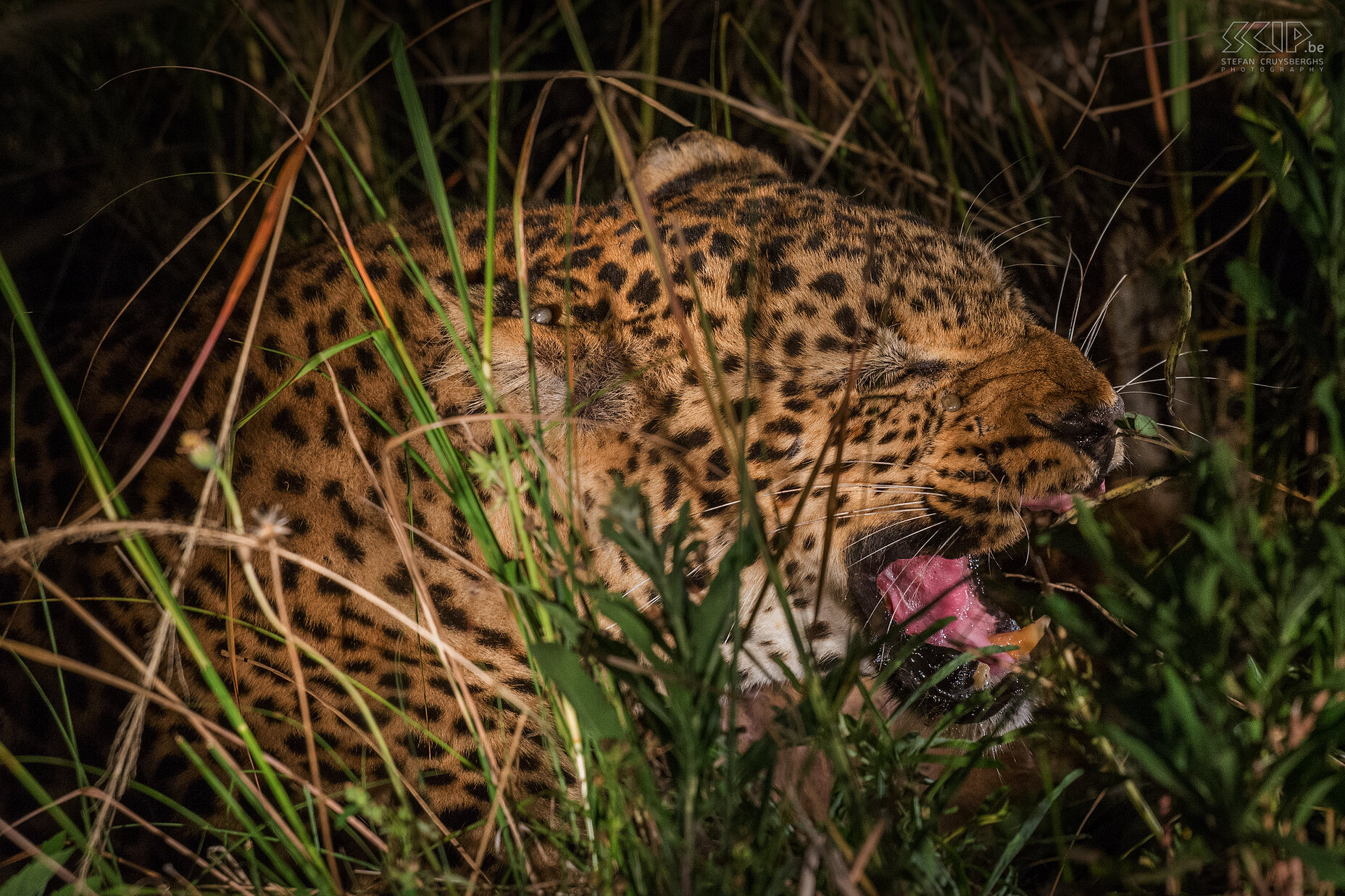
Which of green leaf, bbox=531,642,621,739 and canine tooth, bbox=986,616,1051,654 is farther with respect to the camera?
canine tooth, bbox=986,616,1051,654

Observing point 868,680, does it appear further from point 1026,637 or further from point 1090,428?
point 1090,428

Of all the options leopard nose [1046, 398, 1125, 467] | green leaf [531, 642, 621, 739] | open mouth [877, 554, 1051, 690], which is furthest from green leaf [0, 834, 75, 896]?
leopard nose [1046, 398, 1125, 467]

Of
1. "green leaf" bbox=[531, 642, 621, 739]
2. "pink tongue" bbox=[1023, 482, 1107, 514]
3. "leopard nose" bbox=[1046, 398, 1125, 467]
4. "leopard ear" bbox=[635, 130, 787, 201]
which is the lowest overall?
"pink tongue" bbox=[1023, 482, 1107, 514]

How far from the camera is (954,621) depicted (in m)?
2.53

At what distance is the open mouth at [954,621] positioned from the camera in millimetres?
2584

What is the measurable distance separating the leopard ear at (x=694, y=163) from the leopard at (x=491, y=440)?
65cm

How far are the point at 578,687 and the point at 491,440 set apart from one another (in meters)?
0.89

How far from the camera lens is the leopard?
A: 2244mm

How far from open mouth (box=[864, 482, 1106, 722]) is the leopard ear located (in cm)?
137

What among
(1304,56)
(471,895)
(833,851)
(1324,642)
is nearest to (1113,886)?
(1324,642)

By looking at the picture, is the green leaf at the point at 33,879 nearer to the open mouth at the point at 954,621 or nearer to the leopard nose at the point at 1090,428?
the open mouth at the point at 954,621

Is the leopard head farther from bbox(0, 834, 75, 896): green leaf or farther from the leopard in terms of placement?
Result: bbox(0, 834, 75, 896): green leaf

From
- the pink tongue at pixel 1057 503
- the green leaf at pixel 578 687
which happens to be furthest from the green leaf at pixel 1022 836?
the pink tongue at pixel 1057 503

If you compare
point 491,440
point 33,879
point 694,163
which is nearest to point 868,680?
point 491,440
